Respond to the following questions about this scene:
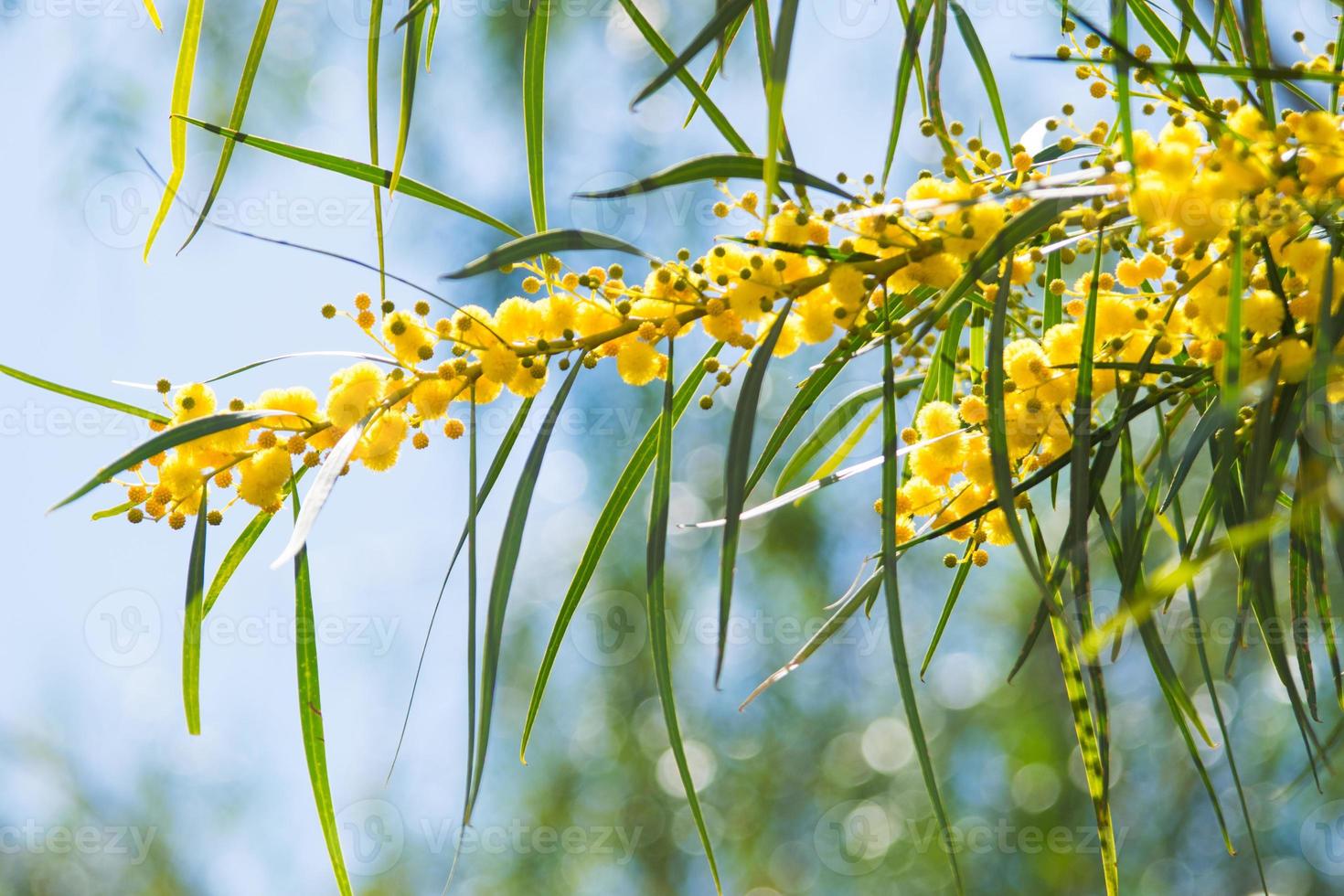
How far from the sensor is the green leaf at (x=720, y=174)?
0.49 m

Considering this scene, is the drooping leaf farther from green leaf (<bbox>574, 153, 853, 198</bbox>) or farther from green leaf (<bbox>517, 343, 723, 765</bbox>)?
green leaf (<bbox>574, 153, 853, 198</bbox>)

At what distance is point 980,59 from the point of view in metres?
0.70

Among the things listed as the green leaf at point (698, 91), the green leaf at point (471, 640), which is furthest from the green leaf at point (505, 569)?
the green leaf at point (698, 91)

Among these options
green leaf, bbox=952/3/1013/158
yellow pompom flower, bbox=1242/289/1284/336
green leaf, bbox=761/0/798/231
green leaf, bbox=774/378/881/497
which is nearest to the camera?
green leaf, bbox=761/0/798/231

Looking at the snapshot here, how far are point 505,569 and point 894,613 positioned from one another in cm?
20

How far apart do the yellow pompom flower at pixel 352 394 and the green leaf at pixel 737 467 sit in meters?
0.20

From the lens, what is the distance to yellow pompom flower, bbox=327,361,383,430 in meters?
0.59

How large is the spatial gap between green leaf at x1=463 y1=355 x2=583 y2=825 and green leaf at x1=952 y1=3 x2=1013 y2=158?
0.30 m

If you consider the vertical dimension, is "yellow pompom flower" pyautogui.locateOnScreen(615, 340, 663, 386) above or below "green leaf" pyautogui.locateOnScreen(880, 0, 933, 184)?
below

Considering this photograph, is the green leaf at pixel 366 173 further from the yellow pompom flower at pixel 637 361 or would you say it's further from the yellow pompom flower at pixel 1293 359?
the yellow pompom flower at pixel 1293 359

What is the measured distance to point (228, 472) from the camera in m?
0.62

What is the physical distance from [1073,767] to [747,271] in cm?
413

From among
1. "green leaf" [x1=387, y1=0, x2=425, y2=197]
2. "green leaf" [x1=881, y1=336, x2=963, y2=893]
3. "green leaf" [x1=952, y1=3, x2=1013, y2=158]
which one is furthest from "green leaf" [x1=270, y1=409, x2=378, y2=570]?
"green leaf" [x1=952, y1=3, x2=1013, y2=158]

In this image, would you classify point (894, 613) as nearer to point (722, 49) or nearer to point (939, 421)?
point (939, 421)
